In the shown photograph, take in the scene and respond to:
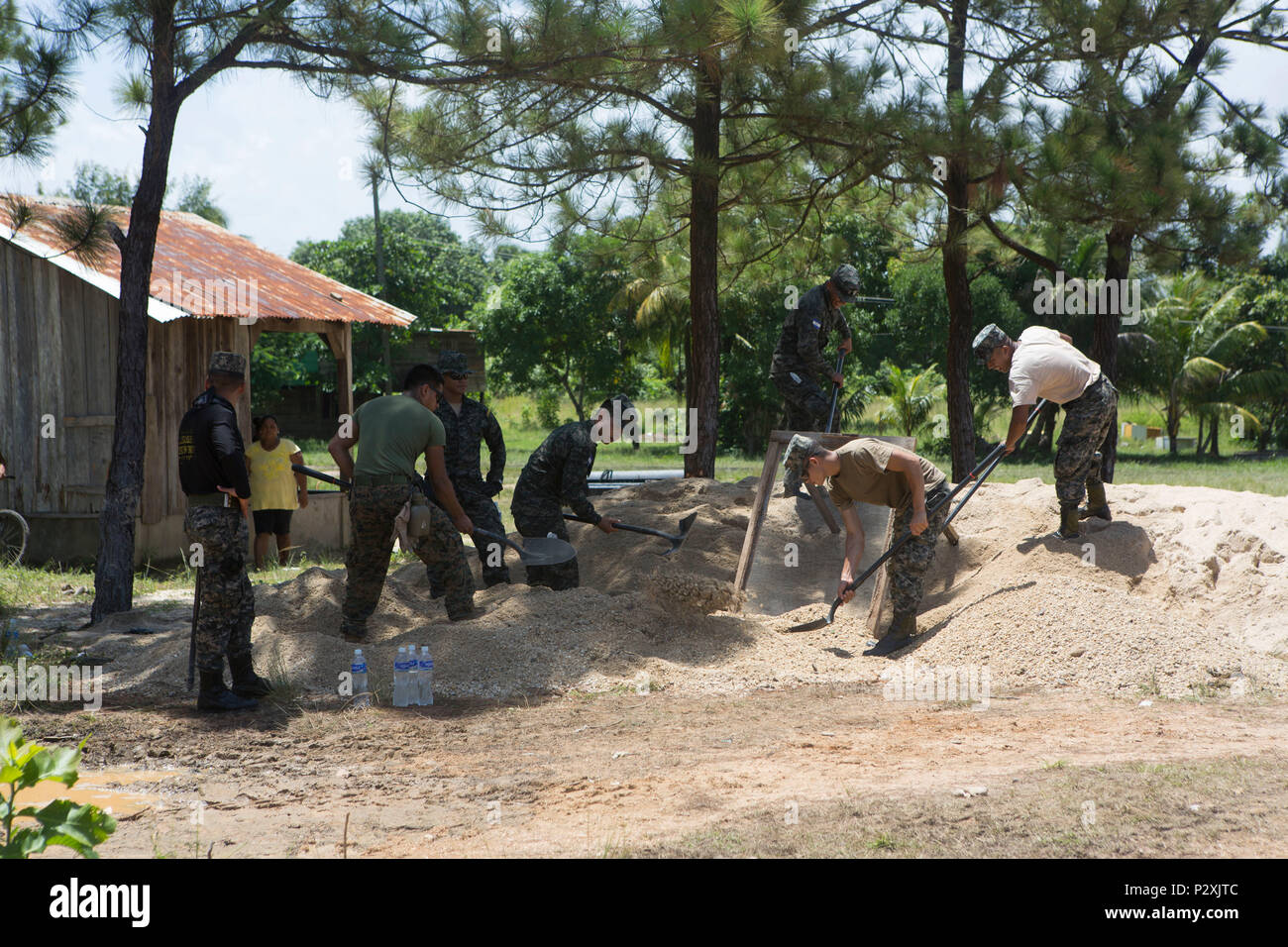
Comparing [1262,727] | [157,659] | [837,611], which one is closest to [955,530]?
[837,611]

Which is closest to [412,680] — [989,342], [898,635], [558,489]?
[558,489]

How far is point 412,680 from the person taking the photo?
5.96m

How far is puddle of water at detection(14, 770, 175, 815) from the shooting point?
4.38 meters

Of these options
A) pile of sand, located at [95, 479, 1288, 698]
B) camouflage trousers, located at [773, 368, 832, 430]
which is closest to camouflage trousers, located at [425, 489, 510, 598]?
pile of sand, located at [95, 479, 1288, 698]

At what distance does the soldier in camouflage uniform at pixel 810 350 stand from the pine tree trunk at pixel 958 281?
169 cm

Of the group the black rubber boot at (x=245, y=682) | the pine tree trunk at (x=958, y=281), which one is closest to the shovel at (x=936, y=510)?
the pine tree trunk at (x=958, y=281)

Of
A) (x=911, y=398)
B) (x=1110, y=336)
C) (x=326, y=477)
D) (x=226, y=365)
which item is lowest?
(x=326, y=477)

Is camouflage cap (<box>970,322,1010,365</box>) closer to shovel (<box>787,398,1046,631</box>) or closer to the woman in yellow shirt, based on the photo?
shovel (<box>787,398,1046,631</box>)

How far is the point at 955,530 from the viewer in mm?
8469

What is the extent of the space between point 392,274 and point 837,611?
22.5m

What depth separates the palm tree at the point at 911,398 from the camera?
2502cm

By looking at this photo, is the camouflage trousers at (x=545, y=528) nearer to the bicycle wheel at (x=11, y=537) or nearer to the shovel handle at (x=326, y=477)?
the shovel handle at (x=326, y=477)

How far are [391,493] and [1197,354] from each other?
2511 cm

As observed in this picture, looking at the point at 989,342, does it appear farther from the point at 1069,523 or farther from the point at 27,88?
the point at 27,88
